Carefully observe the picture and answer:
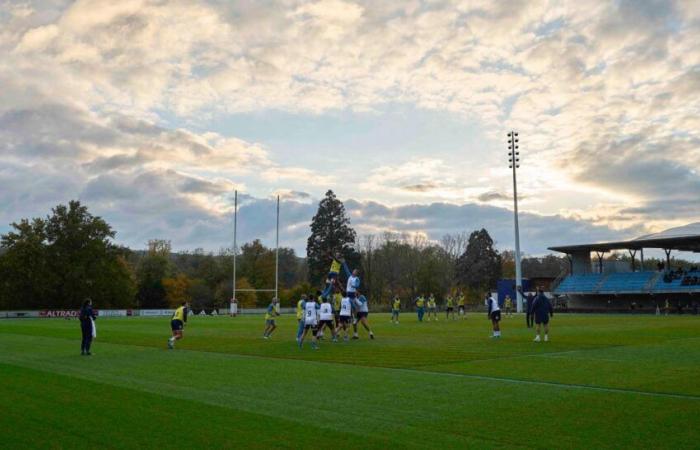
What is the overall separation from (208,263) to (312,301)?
84552 mm

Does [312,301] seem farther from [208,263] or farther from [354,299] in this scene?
[208,263]

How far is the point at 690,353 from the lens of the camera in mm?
17406

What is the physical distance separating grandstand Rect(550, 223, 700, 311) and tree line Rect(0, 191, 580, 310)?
31691 millimetres

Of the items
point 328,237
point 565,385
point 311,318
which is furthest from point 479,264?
point 565,385

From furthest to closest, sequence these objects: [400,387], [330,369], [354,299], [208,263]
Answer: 1. [208,263]
2. [354,299]
3. [330,369]
4. [400,387]

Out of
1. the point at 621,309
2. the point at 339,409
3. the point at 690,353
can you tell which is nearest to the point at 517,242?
the point at 621,309

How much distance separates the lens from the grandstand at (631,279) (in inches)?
2379

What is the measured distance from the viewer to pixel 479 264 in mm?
111438

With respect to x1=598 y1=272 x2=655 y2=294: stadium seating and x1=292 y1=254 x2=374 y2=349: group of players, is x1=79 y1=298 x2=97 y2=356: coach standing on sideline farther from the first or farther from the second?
x1=598 y1=272 x2=655 y2=294: stadium seating

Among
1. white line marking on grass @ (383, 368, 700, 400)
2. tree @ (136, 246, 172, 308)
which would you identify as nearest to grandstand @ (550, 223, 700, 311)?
white line marking on grass @ (383, 368, 700, 400)

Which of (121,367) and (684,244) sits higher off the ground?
(684,244)

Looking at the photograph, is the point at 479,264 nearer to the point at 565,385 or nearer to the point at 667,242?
the point at 667,242

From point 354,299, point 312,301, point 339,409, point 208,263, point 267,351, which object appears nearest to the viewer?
point 339,409

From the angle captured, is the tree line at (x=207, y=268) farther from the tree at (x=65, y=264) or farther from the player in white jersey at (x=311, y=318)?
the player in white jersey at (x=311, y=318)
